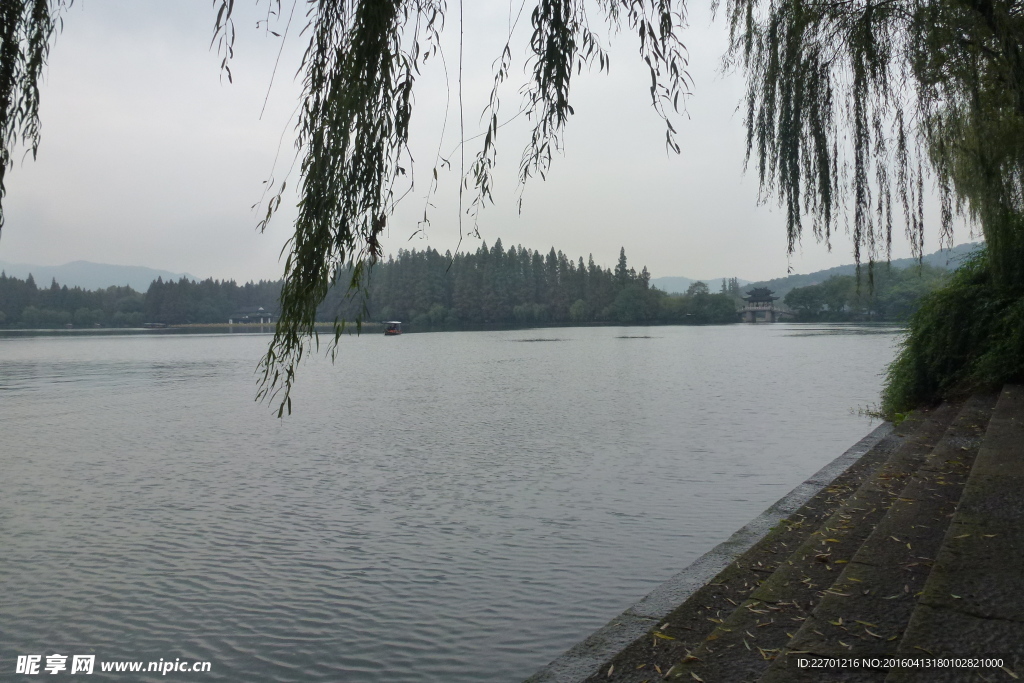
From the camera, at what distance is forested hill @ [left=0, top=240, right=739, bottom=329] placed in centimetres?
11362

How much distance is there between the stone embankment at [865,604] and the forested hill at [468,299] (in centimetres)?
10270

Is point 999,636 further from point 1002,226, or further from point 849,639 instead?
point 1002,226

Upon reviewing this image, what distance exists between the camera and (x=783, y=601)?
3.53m

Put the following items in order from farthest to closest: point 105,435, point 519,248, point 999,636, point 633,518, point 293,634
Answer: point 519,248
point 105,435
point 633,518
point 293,634
point 999,636

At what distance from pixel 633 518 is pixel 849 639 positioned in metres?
4.37

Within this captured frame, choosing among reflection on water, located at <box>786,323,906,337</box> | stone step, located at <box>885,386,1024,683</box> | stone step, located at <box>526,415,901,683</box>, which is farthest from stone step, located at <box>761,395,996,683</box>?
reflection on water, located at <box>786,323,906,337</box>

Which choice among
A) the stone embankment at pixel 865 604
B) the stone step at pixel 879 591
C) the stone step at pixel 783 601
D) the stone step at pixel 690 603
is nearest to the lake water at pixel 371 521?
the stone step at pixel 690 603

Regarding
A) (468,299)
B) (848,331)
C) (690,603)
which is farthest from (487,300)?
(690,603)

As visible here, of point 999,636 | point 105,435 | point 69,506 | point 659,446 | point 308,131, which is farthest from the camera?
point 105,435

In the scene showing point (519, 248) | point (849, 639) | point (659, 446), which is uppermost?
point (519, 248)

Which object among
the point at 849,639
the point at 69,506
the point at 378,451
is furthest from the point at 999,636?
the point at 378,451

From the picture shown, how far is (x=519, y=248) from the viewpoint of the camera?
121562 mm

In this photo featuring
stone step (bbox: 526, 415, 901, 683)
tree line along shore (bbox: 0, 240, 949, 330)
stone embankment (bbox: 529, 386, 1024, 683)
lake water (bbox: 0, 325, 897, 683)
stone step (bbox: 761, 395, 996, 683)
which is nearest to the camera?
stone embankment (bbox: 529, 386, 1024, 683)

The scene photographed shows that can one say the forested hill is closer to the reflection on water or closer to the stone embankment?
the reflection on water
